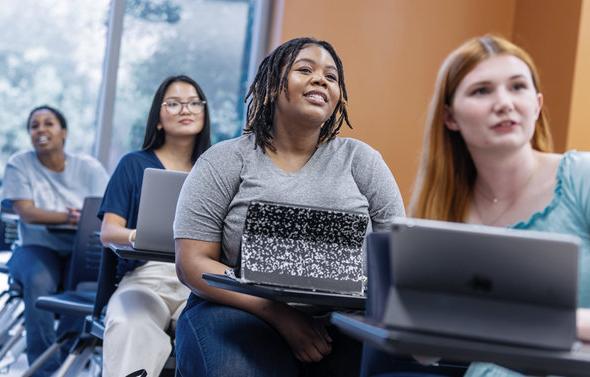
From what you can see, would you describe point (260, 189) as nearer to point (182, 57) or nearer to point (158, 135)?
point (158, 135)

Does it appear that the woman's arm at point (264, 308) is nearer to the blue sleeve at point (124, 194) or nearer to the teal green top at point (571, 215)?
the teal green top at point (571, 215)

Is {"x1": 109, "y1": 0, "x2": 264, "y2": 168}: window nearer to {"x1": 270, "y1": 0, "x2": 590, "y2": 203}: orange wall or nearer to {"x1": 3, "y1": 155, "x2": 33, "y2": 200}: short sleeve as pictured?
{"x1": 270, "y1": 0, "x2": 590, "y2": 203}: orange wall

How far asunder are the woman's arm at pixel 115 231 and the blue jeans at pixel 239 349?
846 mm

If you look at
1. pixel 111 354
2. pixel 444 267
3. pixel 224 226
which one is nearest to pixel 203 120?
pixel 111 354

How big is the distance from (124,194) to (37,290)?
4.28ft

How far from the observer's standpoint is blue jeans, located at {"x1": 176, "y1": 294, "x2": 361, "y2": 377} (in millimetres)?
1906

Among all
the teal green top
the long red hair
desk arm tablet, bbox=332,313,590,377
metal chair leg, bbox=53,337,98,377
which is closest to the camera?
desk arm tablet, bbox=332,313,590,377

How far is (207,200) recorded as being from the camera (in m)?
2.14

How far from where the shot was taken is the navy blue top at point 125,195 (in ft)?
10.0

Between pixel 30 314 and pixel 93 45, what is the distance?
7.02ft

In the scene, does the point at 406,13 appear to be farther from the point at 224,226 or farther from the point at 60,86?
the point at 224,226

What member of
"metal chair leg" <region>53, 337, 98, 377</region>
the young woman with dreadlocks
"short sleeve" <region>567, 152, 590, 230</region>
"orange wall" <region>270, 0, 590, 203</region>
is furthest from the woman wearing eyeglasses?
"orange wall" <region>270, 0, 590, 203</region>

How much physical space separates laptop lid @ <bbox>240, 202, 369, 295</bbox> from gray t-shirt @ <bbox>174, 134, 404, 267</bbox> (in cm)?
18

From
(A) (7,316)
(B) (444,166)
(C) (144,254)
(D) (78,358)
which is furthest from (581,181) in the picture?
(A) (7,316)
